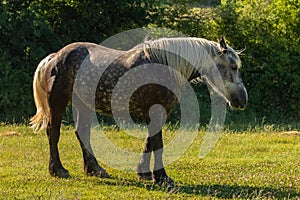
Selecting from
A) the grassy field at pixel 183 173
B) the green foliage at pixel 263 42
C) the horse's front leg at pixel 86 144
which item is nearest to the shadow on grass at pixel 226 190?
the grassy field at pixel 183 173

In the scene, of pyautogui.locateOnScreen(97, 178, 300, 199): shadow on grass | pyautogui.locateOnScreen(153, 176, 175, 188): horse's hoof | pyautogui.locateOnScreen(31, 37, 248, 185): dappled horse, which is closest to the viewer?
pyautogui.locateOnScreen(97, 178, 300, 199): shadow on grass

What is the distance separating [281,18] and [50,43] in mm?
7567

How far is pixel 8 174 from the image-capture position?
28.6 feet

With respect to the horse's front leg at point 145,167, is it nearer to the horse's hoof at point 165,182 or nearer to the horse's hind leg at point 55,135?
the horse's hoof at point 165,182

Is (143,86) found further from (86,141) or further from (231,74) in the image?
(86,141)

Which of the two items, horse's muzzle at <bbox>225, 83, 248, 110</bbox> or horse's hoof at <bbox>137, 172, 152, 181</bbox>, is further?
horse's hoof at <bbox>137, 172, 152, 181</bbox>

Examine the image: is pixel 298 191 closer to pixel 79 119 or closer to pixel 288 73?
pixel 79 119

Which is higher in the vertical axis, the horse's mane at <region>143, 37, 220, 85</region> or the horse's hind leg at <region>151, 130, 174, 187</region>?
the horse's mane at <region>143, 37, 220, 85</region>

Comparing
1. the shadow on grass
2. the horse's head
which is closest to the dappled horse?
the horse's head

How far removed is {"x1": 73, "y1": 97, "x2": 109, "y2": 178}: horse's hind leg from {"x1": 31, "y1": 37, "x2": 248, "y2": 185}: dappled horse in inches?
0.6

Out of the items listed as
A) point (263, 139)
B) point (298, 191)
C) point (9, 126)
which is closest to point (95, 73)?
point (298, 191)

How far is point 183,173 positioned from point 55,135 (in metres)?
2.09

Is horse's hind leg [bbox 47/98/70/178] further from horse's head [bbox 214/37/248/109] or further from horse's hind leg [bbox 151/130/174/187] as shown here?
horse's head [bbox 214/37/248/109]

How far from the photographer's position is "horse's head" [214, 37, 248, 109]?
326 inches
